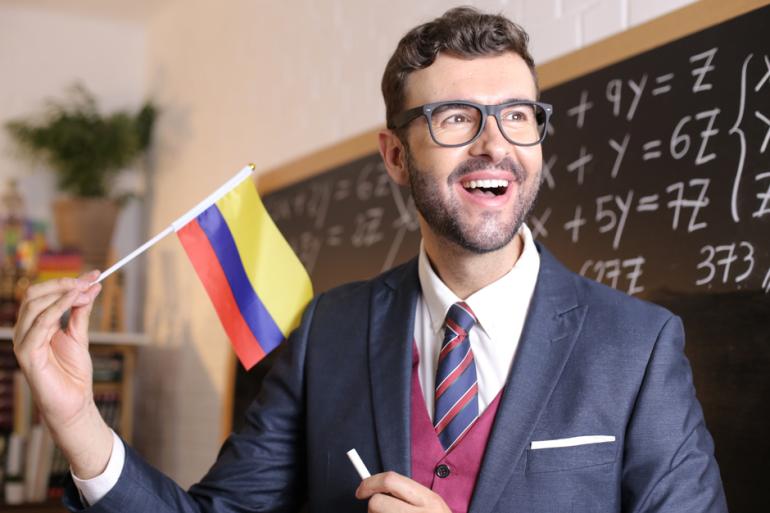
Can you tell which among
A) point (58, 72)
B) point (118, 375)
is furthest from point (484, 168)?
point (58, 72)

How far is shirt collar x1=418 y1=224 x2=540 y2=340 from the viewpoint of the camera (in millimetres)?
1585

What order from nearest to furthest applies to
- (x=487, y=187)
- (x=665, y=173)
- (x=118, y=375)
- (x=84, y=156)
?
1. (x=487, y=187)
2. (x=665, y=173)
3. (x=118, y=375)
4. (x=84, y=156)

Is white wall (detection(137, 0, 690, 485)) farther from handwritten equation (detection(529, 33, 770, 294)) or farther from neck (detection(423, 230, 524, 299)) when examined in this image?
neck (detection(423, 230, 524, 299))

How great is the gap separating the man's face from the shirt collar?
0.31 feet

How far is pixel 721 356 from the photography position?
1730mm

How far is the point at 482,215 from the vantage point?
1.51m

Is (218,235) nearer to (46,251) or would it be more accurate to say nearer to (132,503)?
(132,503)

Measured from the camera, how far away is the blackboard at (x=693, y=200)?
167cm

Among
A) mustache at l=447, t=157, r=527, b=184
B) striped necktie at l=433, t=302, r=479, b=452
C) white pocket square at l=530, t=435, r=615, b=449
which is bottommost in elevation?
white pocket square at l=530, t=435, r=615, b=449

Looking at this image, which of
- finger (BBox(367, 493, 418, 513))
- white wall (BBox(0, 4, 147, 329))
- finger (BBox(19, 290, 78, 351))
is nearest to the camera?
finger (BBox(367, 493, 418, 513))

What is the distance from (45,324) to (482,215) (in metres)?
0.70

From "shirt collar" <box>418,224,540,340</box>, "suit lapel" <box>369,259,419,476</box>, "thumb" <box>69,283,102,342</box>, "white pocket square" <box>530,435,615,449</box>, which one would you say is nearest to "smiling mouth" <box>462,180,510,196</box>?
"shirt collar" <box>418,224,540,340</box>

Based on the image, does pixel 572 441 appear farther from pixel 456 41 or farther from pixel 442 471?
pixel 456 41

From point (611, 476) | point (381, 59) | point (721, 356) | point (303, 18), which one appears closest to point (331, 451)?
point (611, 476)
